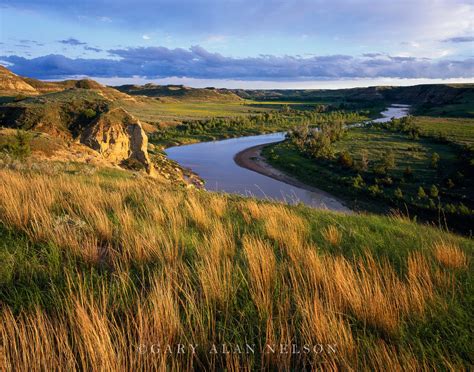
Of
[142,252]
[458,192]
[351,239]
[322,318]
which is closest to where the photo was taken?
[322,318]

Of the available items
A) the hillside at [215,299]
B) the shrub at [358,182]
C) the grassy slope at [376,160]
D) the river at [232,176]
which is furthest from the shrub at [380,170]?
the hillside at [215,299]

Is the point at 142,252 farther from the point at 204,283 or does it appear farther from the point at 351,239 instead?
the point at 351,239

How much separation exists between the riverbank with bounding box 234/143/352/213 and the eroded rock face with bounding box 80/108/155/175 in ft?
50.3

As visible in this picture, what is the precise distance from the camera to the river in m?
29.0

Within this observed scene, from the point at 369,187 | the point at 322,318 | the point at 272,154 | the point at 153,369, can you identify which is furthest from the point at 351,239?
the point at 272,154

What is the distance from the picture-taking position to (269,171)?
130 feet

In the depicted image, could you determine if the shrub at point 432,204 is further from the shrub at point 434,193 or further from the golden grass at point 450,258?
the golden grass at point 450,258

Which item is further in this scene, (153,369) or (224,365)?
(224,365)

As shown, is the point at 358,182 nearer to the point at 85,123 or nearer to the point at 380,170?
the point at 380,170

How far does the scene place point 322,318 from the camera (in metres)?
2.28

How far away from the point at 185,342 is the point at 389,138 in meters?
59.1

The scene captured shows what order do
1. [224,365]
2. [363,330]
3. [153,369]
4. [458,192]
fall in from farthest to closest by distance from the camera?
1. [458,192]
2. [363,330]
3. [224,365]
4. [153,369]

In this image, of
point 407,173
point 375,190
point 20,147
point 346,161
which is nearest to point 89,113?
point 20,147

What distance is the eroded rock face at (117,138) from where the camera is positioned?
23344mm
